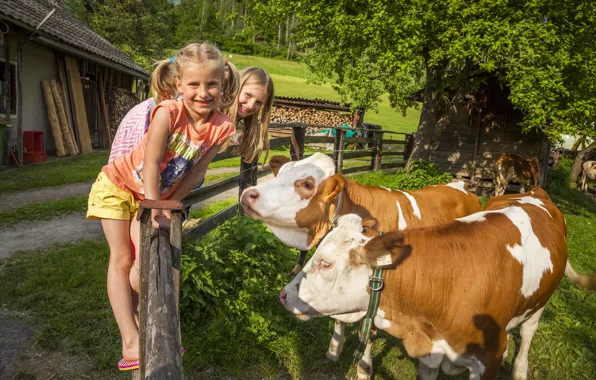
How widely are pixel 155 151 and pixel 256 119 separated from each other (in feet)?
4.14

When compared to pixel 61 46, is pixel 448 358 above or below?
below

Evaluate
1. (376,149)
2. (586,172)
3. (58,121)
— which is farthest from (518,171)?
(58,121)

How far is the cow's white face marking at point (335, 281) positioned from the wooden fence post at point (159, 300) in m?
0.97

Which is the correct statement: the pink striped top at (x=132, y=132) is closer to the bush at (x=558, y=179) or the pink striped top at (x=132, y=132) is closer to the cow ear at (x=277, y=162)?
the cow ear at (x=277, y=162)

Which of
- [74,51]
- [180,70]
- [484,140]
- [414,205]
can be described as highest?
[74,51]

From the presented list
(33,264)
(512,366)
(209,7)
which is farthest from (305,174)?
(209,7)

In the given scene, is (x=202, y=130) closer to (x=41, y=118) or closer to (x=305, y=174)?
(x=305, y=174)

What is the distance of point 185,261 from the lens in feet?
11.3

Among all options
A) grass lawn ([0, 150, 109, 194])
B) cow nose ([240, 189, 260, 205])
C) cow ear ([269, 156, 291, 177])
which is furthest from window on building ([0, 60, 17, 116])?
cow nose ([240, 189, 260, 205])

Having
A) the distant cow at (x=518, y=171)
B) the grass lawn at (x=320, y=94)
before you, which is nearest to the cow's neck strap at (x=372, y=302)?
the distant cow at (x=518, y=171)

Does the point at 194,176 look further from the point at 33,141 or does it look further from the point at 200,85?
the point at 33,141

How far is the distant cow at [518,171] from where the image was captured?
1392 centimetres

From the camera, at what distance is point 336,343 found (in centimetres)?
347

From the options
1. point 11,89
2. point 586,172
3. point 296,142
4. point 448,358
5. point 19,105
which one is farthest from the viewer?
point 586,172
